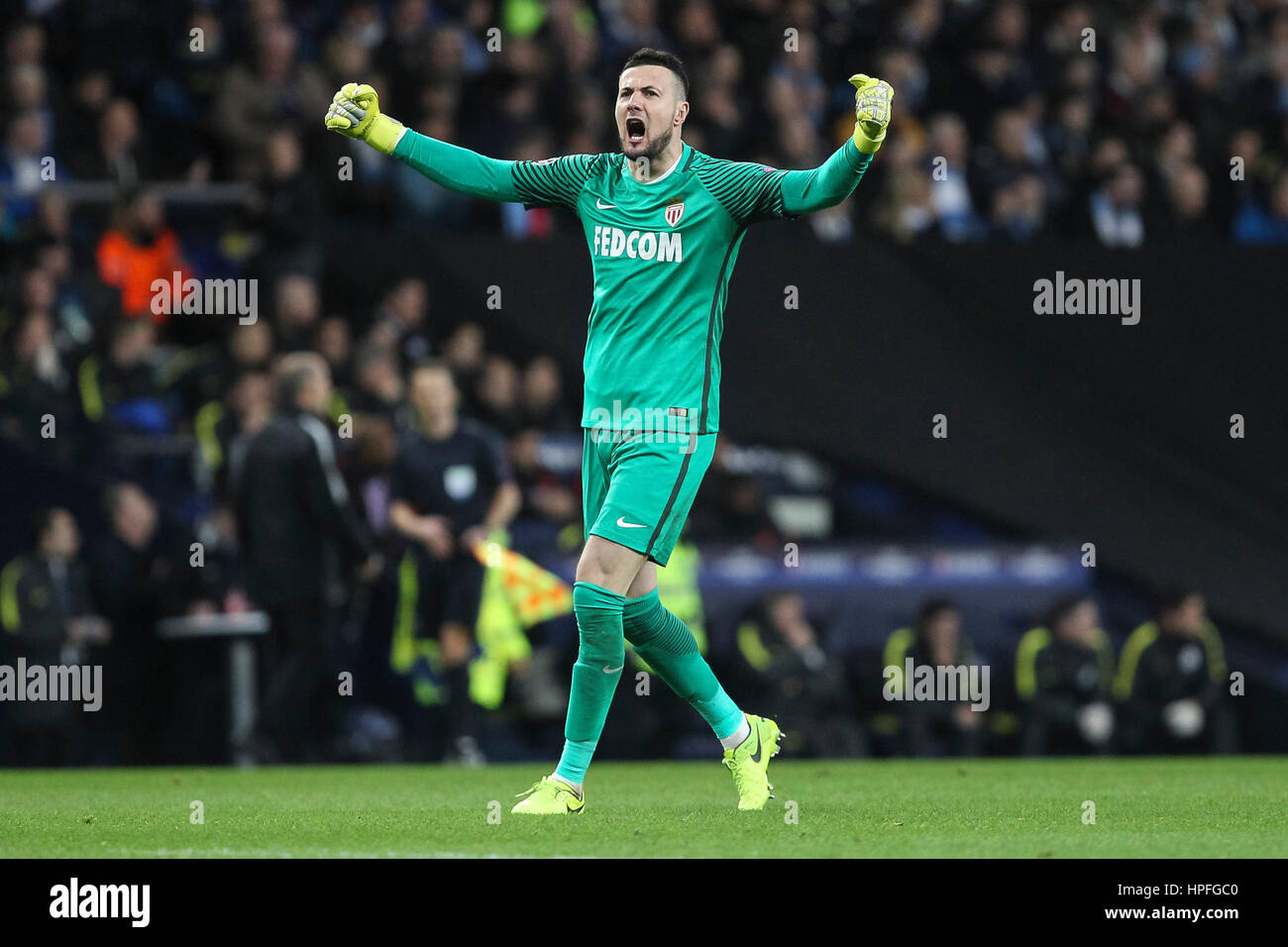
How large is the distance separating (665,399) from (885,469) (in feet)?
22.8

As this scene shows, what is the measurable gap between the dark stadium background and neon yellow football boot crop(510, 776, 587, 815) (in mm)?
5415

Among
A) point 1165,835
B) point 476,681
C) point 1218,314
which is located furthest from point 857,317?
point 1165,835

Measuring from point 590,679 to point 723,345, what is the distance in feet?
22.6

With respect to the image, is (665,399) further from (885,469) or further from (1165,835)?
(885,469)

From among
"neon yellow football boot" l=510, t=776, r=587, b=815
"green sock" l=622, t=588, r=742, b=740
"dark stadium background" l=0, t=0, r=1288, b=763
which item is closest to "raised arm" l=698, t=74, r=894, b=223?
"green sock" l=622, t=588, r=742, b=740

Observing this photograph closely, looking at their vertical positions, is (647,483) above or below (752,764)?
above

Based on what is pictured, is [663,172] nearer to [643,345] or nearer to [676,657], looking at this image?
[643,345]

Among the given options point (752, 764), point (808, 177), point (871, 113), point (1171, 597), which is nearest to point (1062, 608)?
point (1171, 597)

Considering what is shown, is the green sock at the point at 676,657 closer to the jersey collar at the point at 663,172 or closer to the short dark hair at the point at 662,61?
the jersey collar at the point at 663,172

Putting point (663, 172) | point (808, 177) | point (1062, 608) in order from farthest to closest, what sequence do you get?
point (1062, 608) < point (663, 172) < point (808, 177)

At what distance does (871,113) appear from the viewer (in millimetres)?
6832

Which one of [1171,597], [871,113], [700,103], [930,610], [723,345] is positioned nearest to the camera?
[871,113]

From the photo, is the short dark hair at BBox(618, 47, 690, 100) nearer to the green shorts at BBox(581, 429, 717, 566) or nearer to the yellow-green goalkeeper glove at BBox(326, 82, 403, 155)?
the yellow-green goalkeeper glove at BBox(326, 82, 403, 155)

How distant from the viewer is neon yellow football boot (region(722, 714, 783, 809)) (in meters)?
7.73
